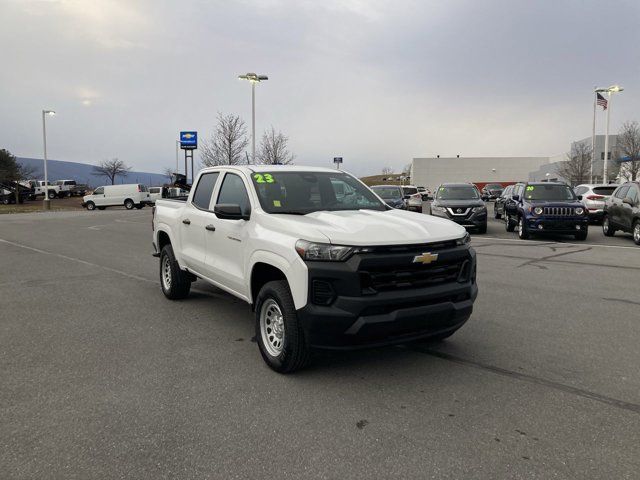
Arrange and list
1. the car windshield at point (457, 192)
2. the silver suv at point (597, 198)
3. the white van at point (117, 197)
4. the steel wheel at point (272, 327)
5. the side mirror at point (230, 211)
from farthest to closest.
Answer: the white van at point (117, 197)
the silver suv at point (597, 198)
the car windshield at point (457, 192)
the side mirror at point (230, 211)
the steel wheel at point (272, 327)

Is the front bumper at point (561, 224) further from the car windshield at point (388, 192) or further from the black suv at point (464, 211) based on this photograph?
the car windshield at point (388, 192)

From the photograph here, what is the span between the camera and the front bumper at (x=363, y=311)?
3787mm

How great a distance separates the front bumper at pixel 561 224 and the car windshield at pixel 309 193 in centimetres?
1022

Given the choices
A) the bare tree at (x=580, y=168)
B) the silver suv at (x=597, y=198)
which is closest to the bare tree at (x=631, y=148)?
the bare tree at (x=580, y=168)

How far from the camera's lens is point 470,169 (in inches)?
3701

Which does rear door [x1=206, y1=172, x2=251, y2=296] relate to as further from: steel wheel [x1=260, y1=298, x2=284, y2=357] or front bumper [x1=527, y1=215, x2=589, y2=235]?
front bumper [x1=527, y1=215, x2=589, y2=235]

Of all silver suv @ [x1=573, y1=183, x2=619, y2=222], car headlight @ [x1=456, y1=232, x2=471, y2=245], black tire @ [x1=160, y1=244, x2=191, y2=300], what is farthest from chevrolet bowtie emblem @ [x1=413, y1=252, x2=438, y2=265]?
silver suv @ [x1=573, y1=183, x2=619, y2=222]

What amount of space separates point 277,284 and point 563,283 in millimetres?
5831

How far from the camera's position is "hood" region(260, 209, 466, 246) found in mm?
3930

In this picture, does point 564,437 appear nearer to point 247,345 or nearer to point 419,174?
point 247,345

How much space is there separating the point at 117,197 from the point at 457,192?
35.7 meters

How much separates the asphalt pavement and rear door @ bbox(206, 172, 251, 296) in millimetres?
681

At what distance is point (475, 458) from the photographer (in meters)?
3.04

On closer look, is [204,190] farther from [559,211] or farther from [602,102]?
[602,102]
